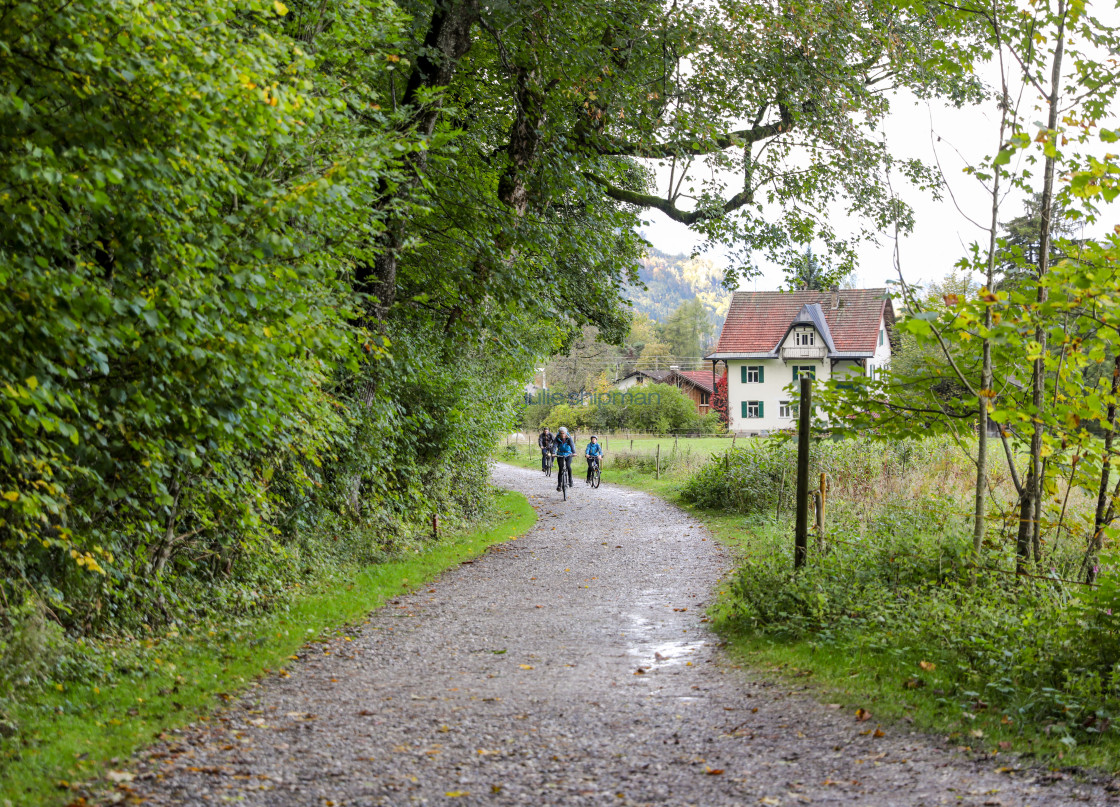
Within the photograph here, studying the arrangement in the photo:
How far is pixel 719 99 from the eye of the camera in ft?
47.4

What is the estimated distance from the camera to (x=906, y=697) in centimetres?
602

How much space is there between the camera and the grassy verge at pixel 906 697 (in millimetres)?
5004

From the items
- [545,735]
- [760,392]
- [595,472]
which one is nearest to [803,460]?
[545,735]

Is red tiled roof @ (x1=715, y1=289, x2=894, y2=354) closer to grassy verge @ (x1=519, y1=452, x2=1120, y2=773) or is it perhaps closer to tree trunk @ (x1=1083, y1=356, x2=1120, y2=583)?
tree trunk @ (x1=1083, y1=356, x2=1120, y2=583)

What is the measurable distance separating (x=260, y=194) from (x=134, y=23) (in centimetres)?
159

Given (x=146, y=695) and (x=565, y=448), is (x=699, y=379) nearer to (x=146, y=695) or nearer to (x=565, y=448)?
(x=565, y=448)

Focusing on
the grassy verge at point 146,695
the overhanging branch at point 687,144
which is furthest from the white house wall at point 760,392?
the grassy verge at point 146,695

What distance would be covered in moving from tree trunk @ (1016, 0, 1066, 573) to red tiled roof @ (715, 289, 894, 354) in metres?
52.3

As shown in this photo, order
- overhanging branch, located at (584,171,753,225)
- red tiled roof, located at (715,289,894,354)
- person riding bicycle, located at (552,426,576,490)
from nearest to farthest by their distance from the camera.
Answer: overhanging branch, located at (584,171,753,225) → person riding bicycle, located at (552,426,576,490) → red tiled roof, located at (715,289,894,354)

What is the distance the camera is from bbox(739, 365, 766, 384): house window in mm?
63281

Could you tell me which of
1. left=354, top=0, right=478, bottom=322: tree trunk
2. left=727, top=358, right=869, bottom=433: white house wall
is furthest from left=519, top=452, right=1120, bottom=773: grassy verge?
left=727, top=358, right=869, bottom=433: white house wall

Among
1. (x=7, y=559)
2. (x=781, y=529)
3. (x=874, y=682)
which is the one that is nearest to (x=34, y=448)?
(x=7, y=559)

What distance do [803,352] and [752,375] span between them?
4087 mm

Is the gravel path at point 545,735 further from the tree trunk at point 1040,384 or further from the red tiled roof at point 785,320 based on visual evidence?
the red tiled roof at point 785,320
